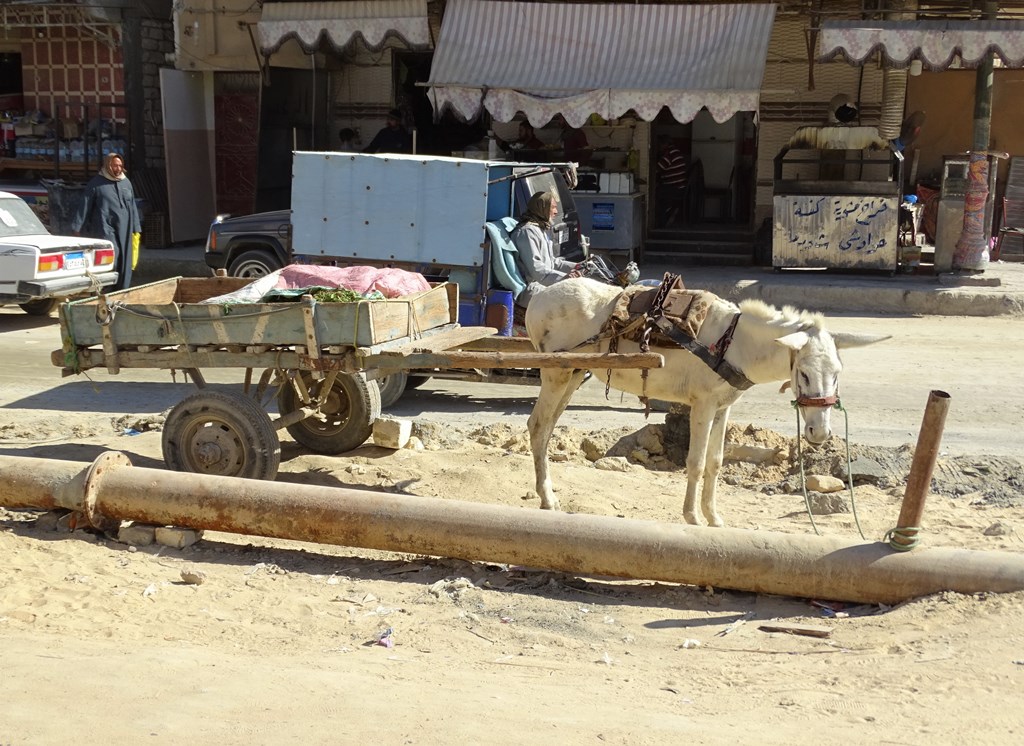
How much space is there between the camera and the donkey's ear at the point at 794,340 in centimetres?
659

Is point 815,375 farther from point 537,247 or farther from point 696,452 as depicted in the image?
point 537,247

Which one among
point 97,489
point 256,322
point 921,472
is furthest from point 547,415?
point 97,489

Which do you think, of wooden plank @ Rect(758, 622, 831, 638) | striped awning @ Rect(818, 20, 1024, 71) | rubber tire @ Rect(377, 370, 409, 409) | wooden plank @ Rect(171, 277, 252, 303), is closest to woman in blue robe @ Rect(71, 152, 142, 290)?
rubber tire @ Rect(377, 370, 409, 409)

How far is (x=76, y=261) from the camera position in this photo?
576 inches

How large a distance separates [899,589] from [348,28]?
13794 millimetres

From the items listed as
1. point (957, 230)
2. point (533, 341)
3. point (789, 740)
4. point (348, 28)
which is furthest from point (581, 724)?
point (348, 28)

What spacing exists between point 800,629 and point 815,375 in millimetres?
1539

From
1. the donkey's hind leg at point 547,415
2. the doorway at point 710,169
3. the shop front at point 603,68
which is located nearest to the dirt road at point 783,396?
the donkey's hind leg at point 547,415

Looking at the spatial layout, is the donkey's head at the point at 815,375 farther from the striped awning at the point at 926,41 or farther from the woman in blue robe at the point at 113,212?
the woman in blue robe at the point at 113,212

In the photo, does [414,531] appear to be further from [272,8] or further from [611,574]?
[272,8]

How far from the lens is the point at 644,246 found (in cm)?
1905

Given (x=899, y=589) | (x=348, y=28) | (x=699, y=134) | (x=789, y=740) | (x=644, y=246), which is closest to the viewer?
(x=789, y=740)

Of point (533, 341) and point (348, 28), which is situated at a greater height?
point (348, 28)

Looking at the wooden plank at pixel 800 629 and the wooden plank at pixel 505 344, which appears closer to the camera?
the wooden plank at pixel 800 629
